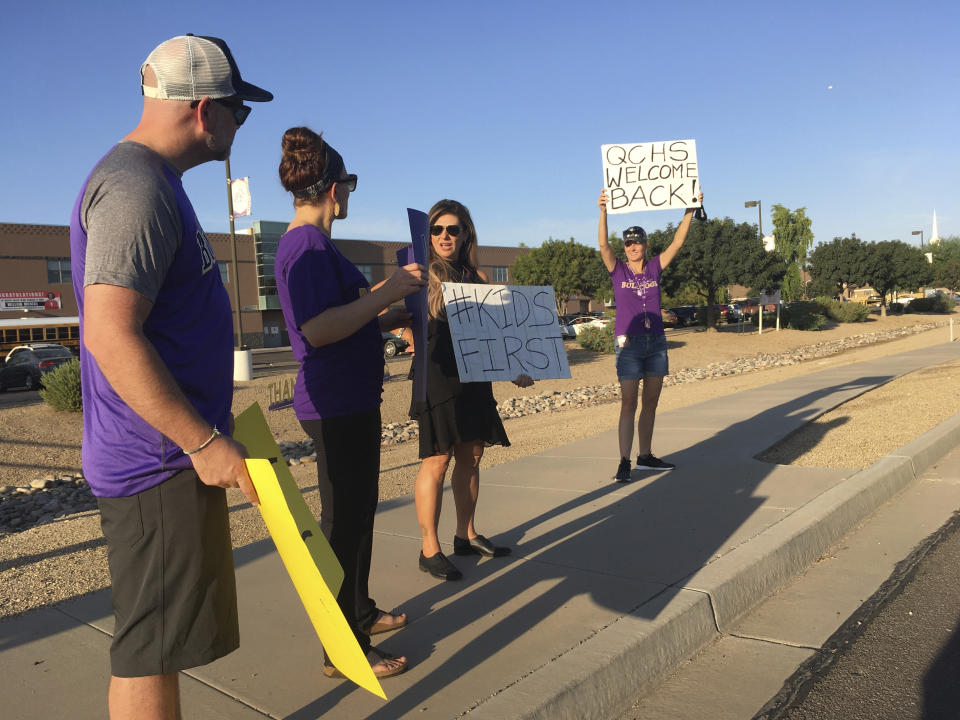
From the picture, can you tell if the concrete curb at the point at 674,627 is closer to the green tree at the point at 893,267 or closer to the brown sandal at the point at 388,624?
the brown sandal at the point at 388,624

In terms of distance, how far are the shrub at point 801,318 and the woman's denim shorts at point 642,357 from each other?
39.5m

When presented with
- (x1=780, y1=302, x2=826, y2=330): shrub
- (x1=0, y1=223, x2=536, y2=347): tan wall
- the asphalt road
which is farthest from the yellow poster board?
(x1=780, y1=302, x2=826, y2=330): shrub

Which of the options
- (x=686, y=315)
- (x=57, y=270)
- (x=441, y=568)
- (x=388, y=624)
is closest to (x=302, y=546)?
(x=388, y=624)

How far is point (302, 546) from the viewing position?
199cm

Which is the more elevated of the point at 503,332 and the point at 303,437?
the point at 503,332

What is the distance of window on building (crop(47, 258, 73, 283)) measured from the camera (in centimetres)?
5147

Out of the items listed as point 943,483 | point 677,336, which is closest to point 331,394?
point 943,483

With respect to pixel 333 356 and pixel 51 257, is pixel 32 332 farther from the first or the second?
pixel 333 356

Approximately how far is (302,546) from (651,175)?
551cm

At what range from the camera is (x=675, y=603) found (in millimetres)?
3520

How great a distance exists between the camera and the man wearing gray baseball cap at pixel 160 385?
180 centimetres

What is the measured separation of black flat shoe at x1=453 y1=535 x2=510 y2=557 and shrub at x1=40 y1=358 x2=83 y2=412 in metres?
13.1

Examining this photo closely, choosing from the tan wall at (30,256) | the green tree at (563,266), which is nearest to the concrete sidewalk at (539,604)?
the tan wall at (30,256)

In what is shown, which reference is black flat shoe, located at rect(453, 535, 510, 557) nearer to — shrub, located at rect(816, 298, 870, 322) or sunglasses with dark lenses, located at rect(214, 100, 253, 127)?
sunglasses with dark lenses, located at rect(214, 100, 253, 127)
